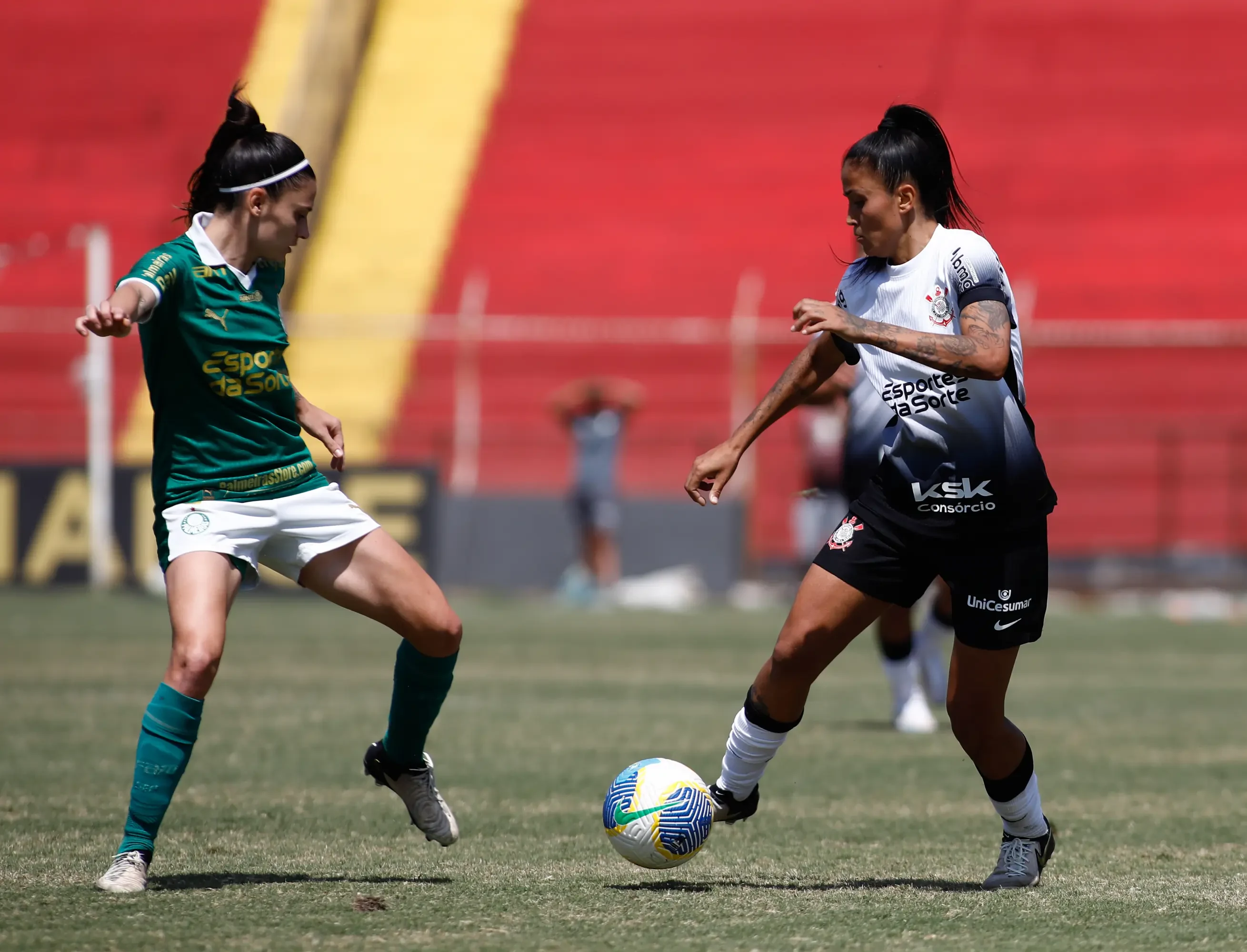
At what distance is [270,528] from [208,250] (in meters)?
0.83

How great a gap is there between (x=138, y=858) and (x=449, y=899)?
2.85 feet

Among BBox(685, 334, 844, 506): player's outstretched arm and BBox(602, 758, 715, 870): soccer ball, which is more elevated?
BBox(685, 334, 844, 506): player's outstretched arm

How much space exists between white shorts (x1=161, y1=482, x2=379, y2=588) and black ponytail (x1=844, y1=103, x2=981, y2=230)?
70.6 inches

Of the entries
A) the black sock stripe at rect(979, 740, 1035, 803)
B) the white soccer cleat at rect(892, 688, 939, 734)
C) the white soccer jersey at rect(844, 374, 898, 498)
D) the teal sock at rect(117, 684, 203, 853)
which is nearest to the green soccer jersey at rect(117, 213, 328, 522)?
the teal sock at rect(117, 684, 203, 853)

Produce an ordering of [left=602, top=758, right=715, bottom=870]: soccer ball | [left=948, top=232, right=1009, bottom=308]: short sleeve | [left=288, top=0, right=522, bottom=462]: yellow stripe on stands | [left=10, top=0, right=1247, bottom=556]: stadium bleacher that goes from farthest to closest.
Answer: [left=288, top=0, right=522, bottom=462]: yellow stripe on stands, [left=10, top=0, right=1247, bottom=556]: stadium bleacher, [left=602, top=758, right=715, bottom=870]: soccer ball, [left=948, top=232, right=1009, bottom=308]: short sleeve

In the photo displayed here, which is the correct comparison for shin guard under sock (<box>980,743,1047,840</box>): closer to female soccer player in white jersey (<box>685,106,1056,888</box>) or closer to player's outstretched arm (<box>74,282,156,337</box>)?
female soccer player in white jersey (<box>685,106,1056,888</box>)

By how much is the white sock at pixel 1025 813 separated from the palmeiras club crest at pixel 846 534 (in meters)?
0.87

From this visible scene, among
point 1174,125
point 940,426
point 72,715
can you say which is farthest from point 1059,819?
point 1174,125

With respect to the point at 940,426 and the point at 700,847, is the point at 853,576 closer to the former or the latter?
the point at 940,426

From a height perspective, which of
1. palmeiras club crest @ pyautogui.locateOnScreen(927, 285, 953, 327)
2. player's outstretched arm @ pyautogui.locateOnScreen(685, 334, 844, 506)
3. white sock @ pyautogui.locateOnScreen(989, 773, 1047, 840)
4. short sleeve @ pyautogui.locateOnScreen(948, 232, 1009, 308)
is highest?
short sleeve @ pyautogui.locateOnScreen(948, 232, 1009, 308)

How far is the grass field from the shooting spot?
4695 mm

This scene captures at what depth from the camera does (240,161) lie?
538 centimetres

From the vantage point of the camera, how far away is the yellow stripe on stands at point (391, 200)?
73.3 ft

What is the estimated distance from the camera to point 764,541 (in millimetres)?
20141
